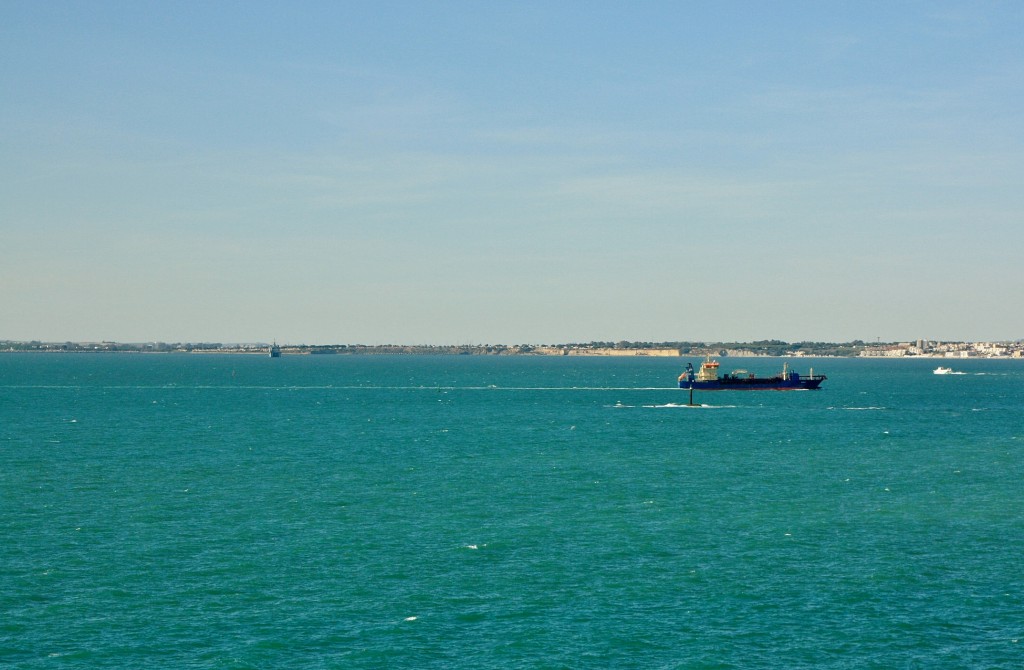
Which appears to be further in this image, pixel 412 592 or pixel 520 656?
pixel 412 592

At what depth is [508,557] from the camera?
218 ft

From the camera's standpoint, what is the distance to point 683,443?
13600cm

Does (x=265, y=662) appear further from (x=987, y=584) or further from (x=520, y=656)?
(x=987, y=584)

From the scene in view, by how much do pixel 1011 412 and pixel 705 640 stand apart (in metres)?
169

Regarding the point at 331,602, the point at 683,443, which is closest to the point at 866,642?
the point at 331,602

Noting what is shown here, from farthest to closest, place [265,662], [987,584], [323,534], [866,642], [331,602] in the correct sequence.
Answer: [323,534] < [987,584] < [331,602] < [866,642] < [265,662]

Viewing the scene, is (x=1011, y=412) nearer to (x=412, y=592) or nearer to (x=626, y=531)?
(x=626, y=531)

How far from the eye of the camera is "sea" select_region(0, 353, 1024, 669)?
49.8 m

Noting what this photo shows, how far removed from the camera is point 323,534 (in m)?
73.1

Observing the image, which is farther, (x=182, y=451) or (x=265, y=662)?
(x=182, y=451)

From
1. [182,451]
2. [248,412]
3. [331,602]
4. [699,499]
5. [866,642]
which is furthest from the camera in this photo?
[248,412]

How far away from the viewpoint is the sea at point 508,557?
4975 centimetres

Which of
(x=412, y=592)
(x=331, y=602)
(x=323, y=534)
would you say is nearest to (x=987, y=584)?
(x=412, y=592)

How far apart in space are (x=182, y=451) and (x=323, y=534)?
5586 centimetres
